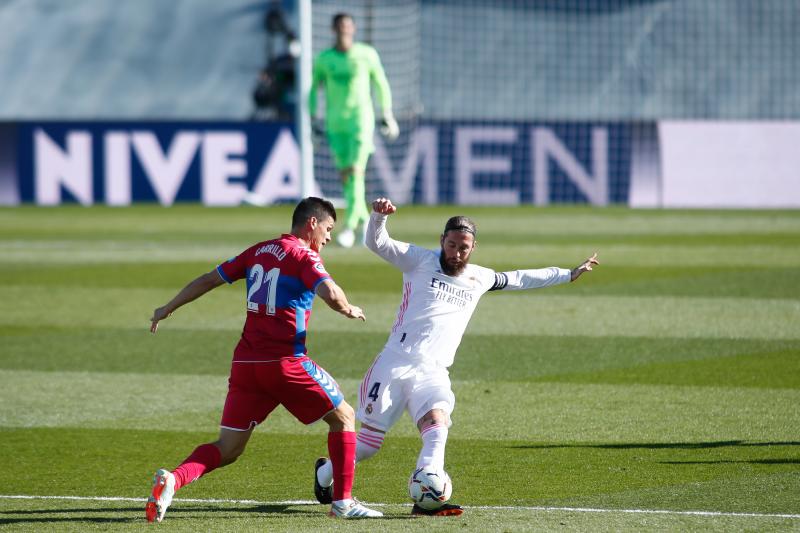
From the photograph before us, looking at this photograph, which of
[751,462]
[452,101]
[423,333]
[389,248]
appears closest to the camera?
[423,333]

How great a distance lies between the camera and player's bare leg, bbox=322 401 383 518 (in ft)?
19.5

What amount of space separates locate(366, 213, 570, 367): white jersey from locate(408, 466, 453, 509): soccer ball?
68 centimetres

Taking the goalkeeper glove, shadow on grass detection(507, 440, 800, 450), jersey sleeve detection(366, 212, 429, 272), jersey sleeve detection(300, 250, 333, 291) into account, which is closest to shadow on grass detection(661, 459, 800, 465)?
shadow on grass detection(507, 440, 800, 450)

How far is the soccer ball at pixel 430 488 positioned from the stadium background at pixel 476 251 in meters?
0.15

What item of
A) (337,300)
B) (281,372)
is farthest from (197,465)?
(337,300)

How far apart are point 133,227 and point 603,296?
35.4 ft

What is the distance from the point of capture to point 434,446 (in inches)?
238

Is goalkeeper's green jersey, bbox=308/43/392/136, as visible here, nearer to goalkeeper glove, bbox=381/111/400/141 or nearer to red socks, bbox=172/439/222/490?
goalkeeper glove, bbox=381/111/400/141

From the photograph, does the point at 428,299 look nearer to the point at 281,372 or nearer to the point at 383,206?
the point at 383,206

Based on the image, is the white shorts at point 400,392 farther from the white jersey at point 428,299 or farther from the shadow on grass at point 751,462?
the shadow on grass at point 751,462

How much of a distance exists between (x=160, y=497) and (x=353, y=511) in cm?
83

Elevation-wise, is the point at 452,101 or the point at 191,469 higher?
the point at 452,101

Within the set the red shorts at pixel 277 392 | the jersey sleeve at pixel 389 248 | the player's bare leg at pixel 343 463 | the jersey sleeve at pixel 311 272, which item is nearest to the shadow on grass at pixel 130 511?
the player's bare leg at pixel 343 463

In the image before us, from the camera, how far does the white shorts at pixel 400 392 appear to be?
6.29m
